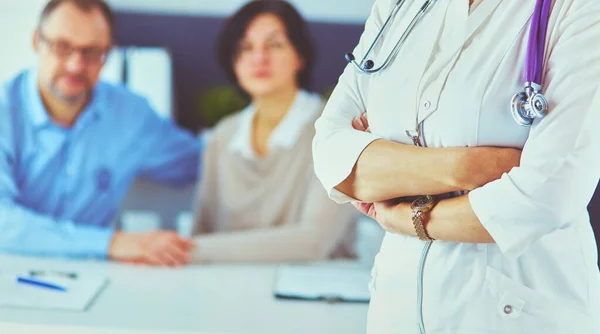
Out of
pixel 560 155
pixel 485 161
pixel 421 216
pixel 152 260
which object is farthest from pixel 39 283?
pixel 560 155

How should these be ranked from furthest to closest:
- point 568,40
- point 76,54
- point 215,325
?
point 76,54, point 215,325, point 568,40

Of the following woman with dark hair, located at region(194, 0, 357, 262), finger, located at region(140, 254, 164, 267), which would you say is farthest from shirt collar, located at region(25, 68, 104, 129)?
finger, located at region(140, 254, 164, 267)

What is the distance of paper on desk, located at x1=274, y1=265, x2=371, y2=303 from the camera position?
5.09ft

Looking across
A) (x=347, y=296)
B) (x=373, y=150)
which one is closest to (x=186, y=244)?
(x=347, y=296)

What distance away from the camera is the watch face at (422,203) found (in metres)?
0.99

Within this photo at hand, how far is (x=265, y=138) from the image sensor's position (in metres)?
2.16

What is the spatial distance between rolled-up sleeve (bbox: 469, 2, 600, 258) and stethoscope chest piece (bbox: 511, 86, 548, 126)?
0.01 metres

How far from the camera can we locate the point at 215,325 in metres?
1.38

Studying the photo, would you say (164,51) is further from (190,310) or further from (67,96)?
(190,310)

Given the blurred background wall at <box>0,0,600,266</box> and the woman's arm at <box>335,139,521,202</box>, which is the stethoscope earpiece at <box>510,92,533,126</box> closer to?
the woman's arm at <box>335,139,521,202</box>

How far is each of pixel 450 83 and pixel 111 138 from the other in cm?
158

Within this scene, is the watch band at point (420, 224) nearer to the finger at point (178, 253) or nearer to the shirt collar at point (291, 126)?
the finger at point (178, 253)

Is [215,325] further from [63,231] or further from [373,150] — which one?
[63,231]

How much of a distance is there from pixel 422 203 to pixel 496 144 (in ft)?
0.46
